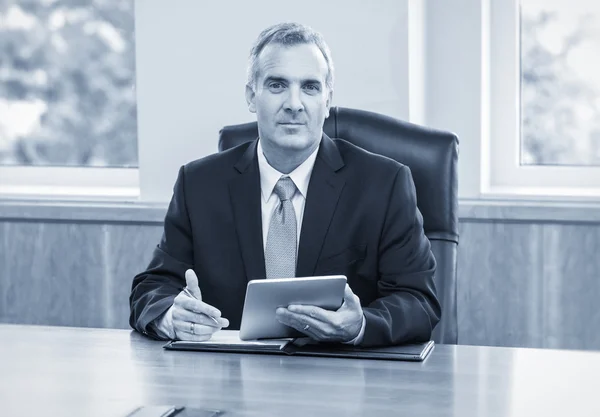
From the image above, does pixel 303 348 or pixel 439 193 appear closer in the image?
pixel 303 348

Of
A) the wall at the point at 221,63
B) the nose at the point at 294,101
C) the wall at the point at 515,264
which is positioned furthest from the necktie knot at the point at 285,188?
the wall at the point at 515,264

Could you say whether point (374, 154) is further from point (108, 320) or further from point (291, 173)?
point (108, 320)

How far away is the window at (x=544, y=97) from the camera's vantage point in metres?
3.31

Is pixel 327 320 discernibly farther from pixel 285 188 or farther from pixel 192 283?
pixel 285 188

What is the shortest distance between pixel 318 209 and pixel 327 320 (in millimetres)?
452

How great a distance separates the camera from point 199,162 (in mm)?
2465

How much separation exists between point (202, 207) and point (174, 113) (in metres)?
1.06

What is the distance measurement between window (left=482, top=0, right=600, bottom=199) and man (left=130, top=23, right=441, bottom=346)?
107 centimetres

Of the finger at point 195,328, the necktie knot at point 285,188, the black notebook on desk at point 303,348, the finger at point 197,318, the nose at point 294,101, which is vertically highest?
the nose at point 294,101

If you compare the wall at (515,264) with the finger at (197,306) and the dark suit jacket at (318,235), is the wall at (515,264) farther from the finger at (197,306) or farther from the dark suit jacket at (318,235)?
the finger at (197,306)

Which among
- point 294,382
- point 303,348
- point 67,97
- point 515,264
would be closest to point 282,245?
point 303,348

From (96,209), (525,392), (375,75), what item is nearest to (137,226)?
(96,209)

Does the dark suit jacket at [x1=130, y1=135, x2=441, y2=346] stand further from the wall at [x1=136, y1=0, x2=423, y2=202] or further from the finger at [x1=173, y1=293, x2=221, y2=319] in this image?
the wall at [x1=136, y1=0, x2=423, y2=202]

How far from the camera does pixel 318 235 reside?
2.28 m
